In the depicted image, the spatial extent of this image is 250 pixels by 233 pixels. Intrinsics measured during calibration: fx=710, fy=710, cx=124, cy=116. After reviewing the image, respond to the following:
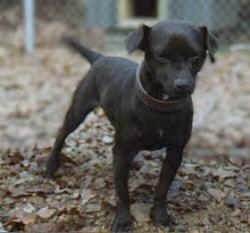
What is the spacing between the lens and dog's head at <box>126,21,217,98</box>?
9.67 ft

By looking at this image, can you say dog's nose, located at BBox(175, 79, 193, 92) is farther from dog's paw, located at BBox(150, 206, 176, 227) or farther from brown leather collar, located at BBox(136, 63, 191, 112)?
dog's paw, located at BBox(150, 206, 176, 227)

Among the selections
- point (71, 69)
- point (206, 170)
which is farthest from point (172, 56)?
point (71, 69)

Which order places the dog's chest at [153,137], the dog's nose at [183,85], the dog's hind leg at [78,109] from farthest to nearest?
the dog's hind leg at [78,109]
the dog's chest at [153,137]
the dog's nose at [183,85]

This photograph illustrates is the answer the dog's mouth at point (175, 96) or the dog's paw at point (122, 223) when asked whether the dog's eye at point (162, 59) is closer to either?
the dog's mouth at point (175, 96)

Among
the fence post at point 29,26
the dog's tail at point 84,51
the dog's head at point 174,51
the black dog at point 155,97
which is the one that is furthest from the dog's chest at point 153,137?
the fence post at point 29,26

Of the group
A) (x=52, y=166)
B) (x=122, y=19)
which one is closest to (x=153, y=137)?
(x=52, y=166)

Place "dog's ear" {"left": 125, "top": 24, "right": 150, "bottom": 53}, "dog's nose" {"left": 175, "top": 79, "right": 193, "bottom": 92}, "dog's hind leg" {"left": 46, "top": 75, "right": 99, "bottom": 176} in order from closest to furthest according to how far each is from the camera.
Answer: "dog's nose" {"left": 175, "top": 79, "right": 193, "bottom": 92}, "dog's ear" {"left": 125, "top": 24, "right": 150, "bottom": 53}, "dog's hind leg" {"left": 46, "top": 75, "right": 99, "bottom": 176}

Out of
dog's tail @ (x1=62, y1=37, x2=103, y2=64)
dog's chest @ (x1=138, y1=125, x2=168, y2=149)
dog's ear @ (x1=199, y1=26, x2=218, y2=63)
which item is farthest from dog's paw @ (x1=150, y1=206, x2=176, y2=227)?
dog's tail @ (x1=62, y1=37, x2=103, y2=64)

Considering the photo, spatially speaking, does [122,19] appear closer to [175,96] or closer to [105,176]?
[105,176]

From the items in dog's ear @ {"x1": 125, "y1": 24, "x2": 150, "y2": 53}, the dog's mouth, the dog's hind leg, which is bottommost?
the dog's hind leg

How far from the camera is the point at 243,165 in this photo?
15.4 feet

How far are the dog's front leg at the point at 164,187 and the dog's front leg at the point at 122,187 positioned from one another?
0.14 m

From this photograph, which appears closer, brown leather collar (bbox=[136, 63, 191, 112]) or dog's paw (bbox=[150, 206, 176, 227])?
brown leather collar (bbox=[136, 63, 191, 112])

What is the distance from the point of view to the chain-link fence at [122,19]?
876cm
